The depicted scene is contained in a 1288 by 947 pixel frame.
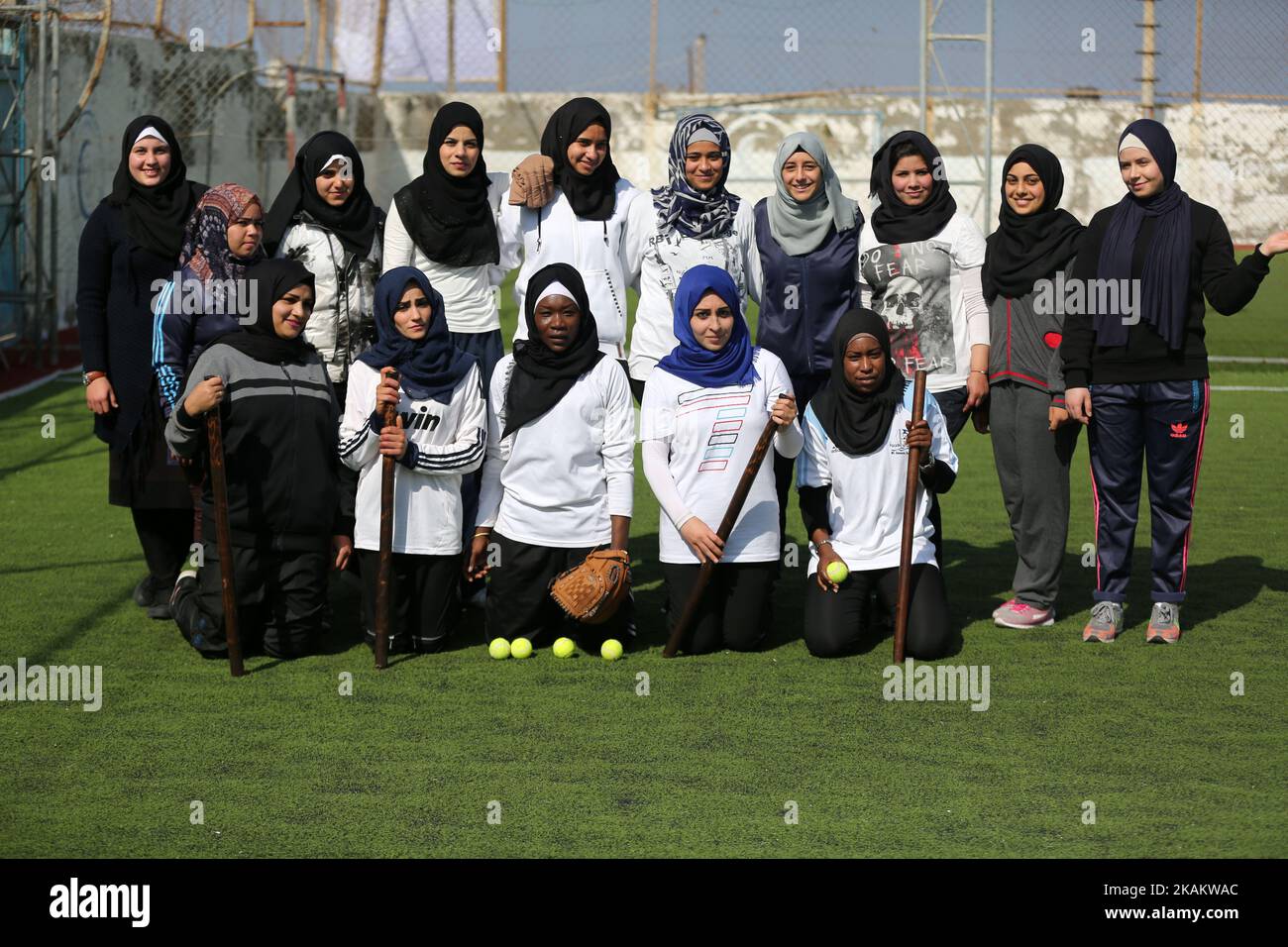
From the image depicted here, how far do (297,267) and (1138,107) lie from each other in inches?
809

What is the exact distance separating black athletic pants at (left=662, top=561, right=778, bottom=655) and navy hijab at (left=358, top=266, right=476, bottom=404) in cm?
107

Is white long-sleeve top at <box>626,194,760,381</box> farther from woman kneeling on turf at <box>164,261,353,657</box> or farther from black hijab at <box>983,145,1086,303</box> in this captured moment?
woman kneeling on turf at <box>164,261,353,657</box>

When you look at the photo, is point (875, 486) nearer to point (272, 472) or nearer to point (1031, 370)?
point (1031, 370)

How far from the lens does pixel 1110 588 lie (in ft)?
19.3

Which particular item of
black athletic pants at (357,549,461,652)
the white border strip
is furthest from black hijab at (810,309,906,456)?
the white border strip

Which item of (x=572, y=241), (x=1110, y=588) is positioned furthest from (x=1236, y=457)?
(x=572, y=241)

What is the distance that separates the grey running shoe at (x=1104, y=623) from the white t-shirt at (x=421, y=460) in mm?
2270

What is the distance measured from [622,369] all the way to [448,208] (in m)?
0.89

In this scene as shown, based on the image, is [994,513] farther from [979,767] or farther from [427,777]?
[427,777]

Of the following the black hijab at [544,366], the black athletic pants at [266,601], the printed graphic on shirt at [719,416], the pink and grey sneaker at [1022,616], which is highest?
the black hijab at [544,366]

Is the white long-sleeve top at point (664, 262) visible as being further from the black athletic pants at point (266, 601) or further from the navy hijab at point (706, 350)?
the black athletic pants at point (266, 601)

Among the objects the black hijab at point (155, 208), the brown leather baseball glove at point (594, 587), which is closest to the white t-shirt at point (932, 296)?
the brown leather baseball glove at point (594, 587)

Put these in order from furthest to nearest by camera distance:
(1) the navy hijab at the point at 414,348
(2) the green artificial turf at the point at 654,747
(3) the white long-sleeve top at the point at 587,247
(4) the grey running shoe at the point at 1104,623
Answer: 1. (3) the white long-sleeve top at the point at 587,247
2. (4) the grey running shoe at the point at 1104,623
3. (1) the navy hijab at the point at 414,348
4. (2) the green artificial turf at the point at 654,747

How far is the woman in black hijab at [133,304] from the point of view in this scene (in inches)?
239
